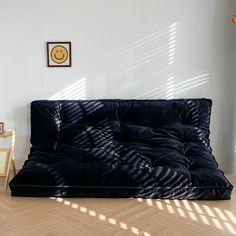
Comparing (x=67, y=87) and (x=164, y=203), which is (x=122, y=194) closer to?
(x=164, y=203)

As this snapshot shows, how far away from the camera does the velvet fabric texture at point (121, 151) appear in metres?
2.74

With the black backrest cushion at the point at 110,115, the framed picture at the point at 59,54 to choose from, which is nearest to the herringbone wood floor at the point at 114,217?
the black backrest cushion at the point at 110,115

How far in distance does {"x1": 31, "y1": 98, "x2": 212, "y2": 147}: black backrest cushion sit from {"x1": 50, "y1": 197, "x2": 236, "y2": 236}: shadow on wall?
74cm

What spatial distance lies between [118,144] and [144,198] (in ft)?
1.90

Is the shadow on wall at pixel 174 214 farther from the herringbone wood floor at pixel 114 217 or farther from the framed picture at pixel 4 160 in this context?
A: the framed picture at pixel 4 160

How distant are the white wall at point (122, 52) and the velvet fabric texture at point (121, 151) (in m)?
0.20

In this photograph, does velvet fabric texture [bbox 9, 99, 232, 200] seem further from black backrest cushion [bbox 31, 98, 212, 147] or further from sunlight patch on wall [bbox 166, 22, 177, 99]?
sunlight patch on wall [bbox 166, 22, 177, 99]

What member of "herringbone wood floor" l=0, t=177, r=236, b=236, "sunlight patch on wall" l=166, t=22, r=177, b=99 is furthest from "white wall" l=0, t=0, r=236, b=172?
"herringbone wood floor" l=0, t=177, r=236, b=236

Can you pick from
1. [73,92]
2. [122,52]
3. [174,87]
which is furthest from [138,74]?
[73,92]

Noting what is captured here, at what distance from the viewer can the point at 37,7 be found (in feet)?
10.7

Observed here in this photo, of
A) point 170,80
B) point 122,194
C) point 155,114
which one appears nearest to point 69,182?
point 122,194

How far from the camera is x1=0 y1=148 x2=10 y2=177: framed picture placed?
3170 millimetres

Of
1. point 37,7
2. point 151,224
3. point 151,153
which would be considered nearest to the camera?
point 151,224

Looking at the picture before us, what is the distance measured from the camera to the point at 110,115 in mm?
3289
